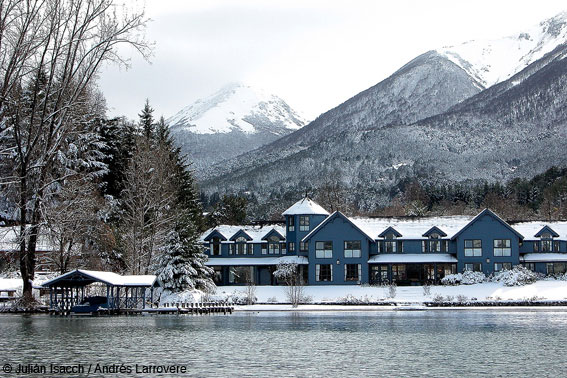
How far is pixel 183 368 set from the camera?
24656 millimetres

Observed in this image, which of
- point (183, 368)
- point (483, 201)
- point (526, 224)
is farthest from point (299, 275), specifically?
point (483, 201)

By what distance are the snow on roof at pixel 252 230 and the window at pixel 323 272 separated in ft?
25.3

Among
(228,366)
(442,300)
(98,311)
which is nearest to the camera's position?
(228,366)

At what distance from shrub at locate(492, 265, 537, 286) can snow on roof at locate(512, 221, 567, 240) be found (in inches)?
307

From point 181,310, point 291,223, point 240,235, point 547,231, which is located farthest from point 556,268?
point 181,310

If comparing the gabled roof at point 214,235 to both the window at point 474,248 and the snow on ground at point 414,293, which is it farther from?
the window at point 474,248

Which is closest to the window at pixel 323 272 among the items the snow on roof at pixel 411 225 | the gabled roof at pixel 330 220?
the gabled roof at pixel 330 220

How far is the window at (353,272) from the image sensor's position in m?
76.8

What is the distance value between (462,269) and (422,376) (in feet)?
176

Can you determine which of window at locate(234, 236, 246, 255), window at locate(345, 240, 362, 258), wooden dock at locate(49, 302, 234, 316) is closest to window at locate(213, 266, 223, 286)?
window at locate(234, 236, 246, 255)

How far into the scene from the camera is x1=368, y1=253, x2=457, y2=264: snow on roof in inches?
2982

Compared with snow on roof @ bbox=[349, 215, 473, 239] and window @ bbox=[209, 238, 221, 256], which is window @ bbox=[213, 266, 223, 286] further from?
snow on roof @ bbox=[349, 215, 473, 239]

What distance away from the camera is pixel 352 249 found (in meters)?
77.5

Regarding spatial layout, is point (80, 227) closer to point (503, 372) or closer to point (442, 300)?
point (442, 300)
